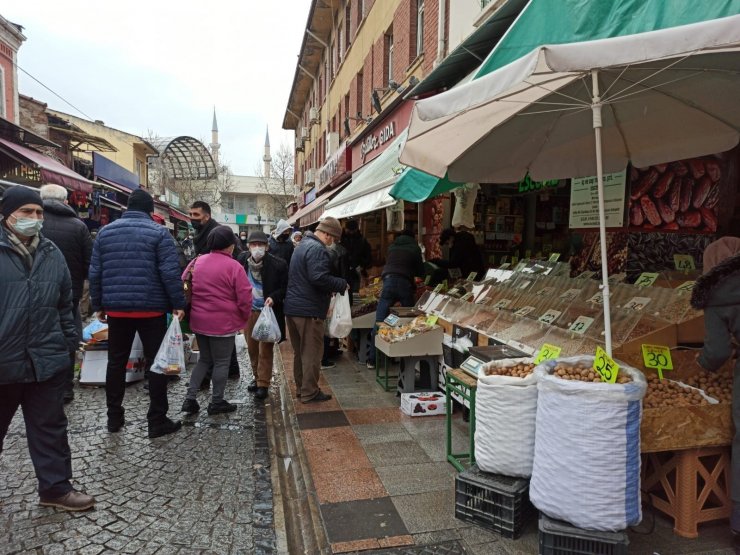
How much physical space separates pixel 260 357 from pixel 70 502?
2.64m

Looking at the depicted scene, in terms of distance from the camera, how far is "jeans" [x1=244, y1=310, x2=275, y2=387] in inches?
223

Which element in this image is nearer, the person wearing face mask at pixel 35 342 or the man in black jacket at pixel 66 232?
the person wearing face mask at pixel 35 342

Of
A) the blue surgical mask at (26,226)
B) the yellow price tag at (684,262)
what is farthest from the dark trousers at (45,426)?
the yellow price tag at (684,262)

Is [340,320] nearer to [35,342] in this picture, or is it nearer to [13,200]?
[35,342]

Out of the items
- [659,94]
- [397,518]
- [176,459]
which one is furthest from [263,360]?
[659,94]

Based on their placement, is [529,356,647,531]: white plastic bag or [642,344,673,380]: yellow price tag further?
[642,344,673,380]: yellow price tag

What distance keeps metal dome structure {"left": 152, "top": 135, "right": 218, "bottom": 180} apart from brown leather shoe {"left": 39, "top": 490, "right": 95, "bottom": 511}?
39058 mm

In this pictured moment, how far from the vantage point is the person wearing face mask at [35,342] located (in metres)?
3.00

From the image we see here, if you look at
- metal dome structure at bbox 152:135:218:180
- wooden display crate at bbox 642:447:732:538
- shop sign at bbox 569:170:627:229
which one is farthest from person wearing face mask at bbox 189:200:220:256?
metal dome structure at bbox 152:135:218:180

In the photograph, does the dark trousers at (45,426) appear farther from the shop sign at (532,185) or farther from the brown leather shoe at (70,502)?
the shop sign at (532,185)

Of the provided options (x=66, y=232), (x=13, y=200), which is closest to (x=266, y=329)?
(x=66, y=232)

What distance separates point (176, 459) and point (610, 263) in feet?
15.5

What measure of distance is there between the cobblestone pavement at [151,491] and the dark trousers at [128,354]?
9.8 inches

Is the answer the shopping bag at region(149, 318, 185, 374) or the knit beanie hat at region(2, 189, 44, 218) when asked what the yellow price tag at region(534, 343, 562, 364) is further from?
the knit beanie hat at region(2, 189, 44, 218)
